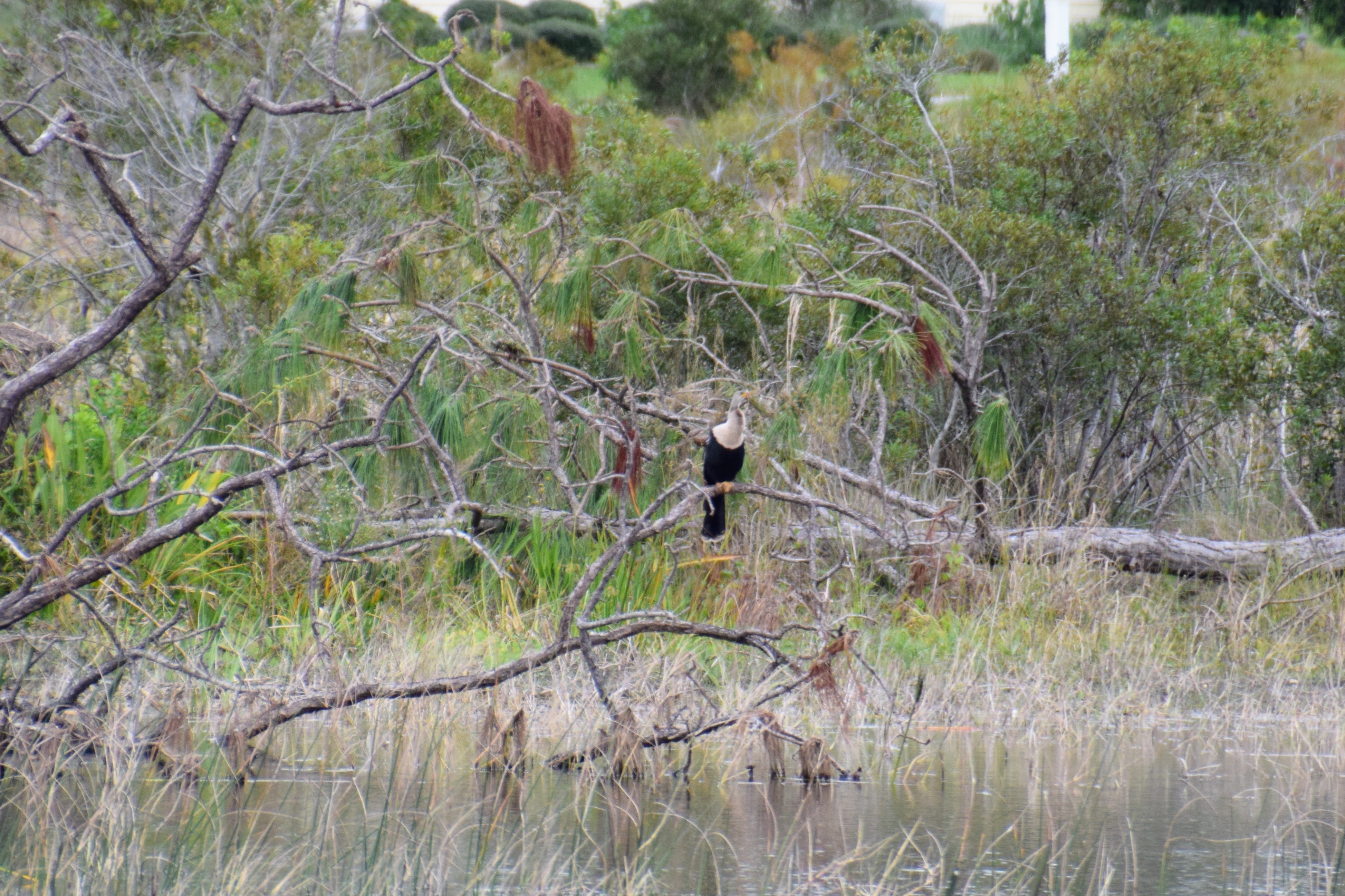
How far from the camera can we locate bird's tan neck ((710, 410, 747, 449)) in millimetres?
5043

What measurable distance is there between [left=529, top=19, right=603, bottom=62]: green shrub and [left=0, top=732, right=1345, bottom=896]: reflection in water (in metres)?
30.6

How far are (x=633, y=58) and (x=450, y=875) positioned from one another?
2298 cm

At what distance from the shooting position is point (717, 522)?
513 cm

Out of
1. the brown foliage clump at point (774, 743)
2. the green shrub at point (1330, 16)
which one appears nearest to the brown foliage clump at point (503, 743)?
the brown foliage clump at point (774, 743)

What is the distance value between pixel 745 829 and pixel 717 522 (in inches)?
86.7

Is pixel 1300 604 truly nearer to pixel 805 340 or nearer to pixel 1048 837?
pixel 805 340

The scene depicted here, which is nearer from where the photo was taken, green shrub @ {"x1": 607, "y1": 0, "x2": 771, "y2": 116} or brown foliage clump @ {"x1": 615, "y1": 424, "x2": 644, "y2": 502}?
brown foliage clump @ {"x1": 615, "y1": 424, "x2": 644, "y2": 502}

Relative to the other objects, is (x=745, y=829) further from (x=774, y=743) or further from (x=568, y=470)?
(x=568, y=470)

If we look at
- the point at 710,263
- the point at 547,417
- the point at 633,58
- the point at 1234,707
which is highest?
the point at 633,58

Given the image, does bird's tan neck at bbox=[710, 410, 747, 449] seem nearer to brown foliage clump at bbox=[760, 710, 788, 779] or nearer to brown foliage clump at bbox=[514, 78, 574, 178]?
brown foliage clump at bbox=[760, 710, 788, 779]

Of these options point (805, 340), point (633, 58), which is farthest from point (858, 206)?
Answer: point (633, 58)

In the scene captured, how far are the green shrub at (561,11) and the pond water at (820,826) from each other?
111 feet

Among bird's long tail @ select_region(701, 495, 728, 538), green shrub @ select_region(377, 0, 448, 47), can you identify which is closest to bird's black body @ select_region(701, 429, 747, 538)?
bird's long tail @ select_region(701, 495, 728, 538)

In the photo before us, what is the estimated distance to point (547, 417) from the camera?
509 centimetres
